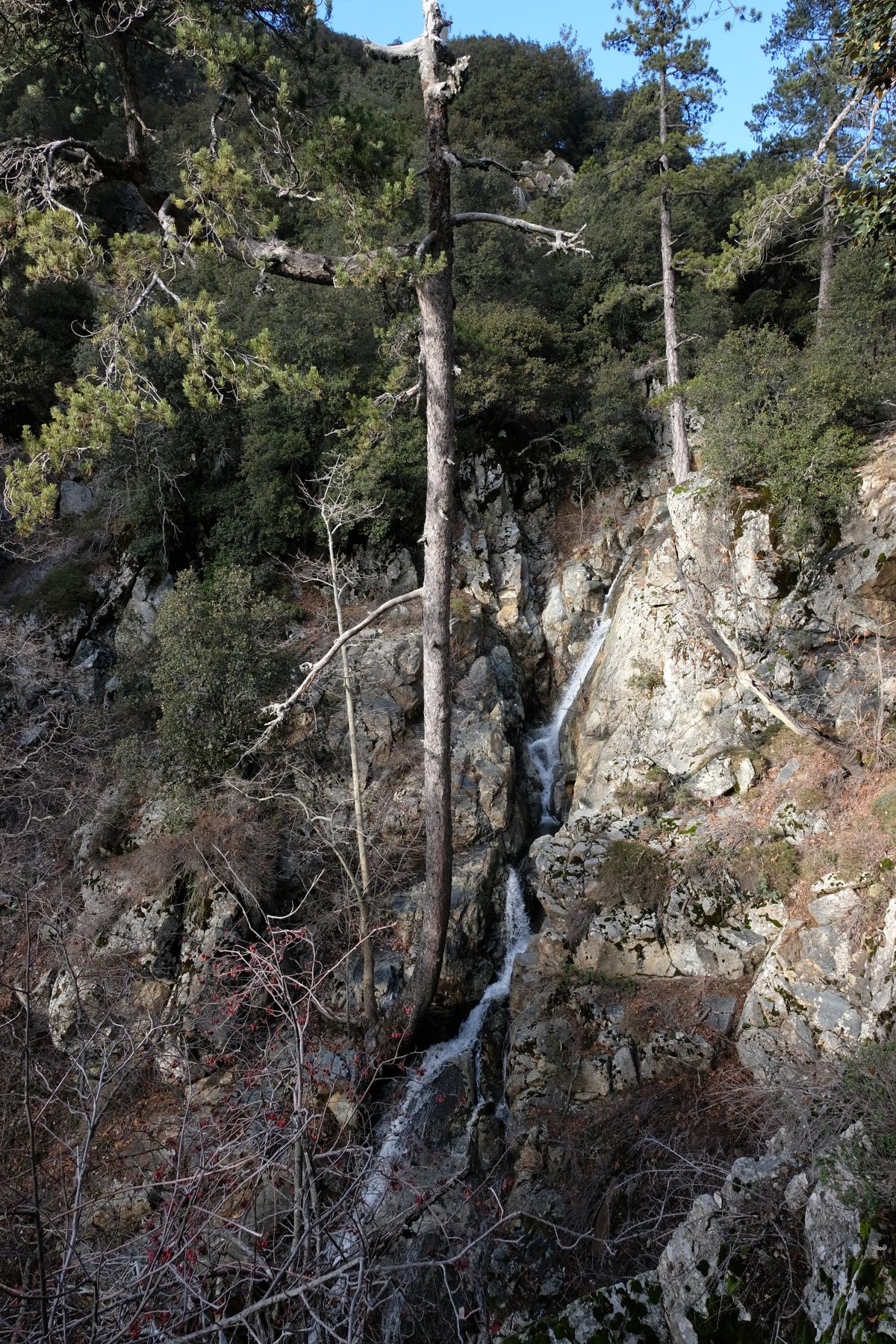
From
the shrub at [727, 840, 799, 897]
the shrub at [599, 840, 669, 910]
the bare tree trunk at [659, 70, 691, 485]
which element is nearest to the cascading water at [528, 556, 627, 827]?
the bare tree trunk at [659, 70, 691, 485]

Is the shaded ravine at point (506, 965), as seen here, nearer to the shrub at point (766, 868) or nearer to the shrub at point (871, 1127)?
the shrub at point (871, 1127)

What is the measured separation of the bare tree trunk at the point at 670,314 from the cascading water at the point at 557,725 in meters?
2.47

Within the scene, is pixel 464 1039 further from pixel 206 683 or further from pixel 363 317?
pixel 363 317

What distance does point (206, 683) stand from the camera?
10656 millimetres

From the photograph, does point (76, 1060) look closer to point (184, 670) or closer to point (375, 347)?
point (184, 670)

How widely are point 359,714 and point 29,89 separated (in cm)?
877

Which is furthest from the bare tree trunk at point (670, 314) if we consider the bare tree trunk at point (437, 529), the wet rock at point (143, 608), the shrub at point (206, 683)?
the wet rock at point (143, 608)

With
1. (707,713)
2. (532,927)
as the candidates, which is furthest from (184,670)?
(707,713)

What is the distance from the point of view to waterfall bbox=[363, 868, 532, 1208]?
8.15 m

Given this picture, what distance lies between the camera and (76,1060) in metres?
3.90

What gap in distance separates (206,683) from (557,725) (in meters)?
6.92

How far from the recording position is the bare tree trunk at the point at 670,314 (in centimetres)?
1467

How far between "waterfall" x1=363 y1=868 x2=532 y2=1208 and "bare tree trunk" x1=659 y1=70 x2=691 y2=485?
366 inches

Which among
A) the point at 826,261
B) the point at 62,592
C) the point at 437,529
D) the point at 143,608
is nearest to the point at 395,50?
the point at 437,529
